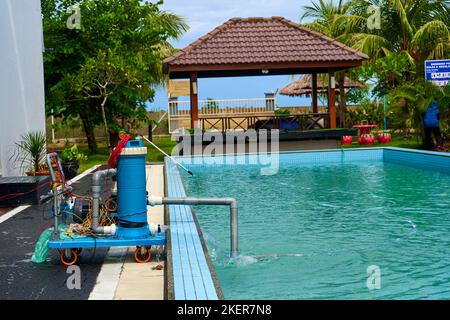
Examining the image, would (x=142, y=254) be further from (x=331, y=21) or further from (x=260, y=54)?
(x=331, y=21)

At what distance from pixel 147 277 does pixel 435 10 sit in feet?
81.4

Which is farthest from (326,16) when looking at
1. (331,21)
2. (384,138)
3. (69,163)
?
(69,163)

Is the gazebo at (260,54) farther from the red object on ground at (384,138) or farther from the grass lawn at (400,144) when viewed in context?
the red object on ground at (384,138)

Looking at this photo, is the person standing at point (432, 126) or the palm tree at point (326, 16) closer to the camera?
the person standing at point (432, 126)

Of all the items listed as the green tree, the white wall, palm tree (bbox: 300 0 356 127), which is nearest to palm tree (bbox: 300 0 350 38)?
palm tree (bbox: 300 0 356 127)

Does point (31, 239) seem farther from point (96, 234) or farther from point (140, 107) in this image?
point (140, 107)

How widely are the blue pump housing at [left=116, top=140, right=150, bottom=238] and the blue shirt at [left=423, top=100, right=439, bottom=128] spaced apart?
13413 mm

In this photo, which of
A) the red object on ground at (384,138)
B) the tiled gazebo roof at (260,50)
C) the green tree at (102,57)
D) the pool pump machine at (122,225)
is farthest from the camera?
the red object on ground at (384,138)

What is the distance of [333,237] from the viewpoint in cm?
750

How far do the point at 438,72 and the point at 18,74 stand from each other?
1151 cm

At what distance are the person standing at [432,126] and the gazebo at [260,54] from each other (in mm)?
3516

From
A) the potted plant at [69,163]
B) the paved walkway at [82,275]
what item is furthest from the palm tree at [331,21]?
the paved walkway at [82,275]

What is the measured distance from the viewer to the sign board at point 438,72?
17297mm
